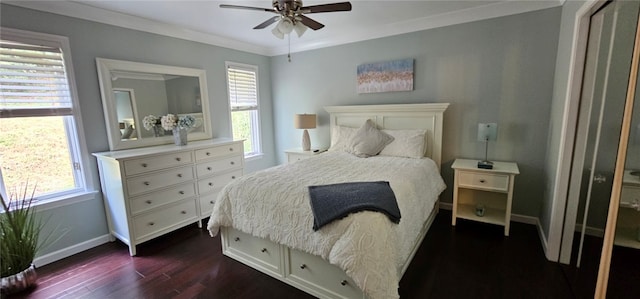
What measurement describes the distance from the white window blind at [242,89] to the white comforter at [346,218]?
2.04 metres

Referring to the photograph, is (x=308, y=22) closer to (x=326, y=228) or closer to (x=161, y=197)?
(x=326, y=228)

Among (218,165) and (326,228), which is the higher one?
(218,165)

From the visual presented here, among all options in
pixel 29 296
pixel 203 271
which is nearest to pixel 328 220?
pixel 203 271

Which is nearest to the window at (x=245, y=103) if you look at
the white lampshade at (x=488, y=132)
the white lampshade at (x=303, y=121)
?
the white lampshade at (x=303, y=121)

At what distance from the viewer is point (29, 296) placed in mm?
2096

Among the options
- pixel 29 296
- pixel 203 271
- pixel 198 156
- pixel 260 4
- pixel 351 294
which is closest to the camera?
pixel 351 294

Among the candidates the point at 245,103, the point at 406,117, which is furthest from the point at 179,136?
the point at 406,117

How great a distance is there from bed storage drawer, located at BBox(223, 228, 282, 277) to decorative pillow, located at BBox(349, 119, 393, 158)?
163 cm

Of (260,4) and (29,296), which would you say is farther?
(260,4)

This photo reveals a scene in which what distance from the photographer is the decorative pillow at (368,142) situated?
10.9ft

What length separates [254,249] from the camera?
7.65 feet

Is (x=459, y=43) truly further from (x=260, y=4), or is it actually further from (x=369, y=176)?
(x=260, y=4)

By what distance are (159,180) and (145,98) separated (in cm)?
109

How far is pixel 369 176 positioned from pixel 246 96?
9.75 feet
